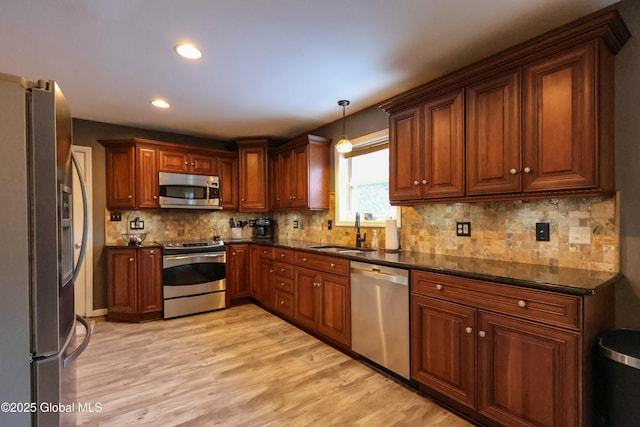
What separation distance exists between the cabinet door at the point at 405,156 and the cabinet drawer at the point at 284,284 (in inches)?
62.4

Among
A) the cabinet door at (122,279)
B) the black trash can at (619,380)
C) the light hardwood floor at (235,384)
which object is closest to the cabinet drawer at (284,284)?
the light hardwood floor at (235,384)

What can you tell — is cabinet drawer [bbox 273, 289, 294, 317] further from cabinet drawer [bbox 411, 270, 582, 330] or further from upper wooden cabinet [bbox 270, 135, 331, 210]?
cabinet drawer [bbox 411, 270, 582, 330]

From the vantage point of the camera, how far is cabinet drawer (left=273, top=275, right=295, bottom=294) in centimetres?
362

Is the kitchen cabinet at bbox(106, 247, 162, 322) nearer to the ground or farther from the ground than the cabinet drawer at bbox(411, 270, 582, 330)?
nearer to the ground

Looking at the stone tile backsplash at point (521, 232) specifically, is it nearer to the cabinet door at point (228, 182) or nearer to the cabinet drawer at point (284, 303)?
the cabinet drawer at point (284, 303)

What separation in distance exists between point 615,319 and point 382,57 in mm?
2238

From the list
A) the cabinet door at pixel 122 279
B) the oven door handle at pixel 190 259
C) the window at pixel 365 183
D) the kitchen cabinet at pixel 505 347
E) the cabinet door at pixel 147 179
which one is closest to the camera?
the kitchen cabinet at pixel 505 347

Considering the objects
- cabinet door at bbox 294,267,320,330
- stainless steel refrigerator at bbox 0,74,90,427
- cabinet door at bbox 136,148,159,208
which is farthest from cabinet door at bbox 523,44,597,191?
cabinet door at bbox 136,148,159,208

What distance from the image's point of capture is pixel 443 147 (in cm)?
238

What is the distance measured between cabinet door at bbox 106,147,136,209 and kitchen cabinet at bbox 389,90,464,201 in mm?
3250

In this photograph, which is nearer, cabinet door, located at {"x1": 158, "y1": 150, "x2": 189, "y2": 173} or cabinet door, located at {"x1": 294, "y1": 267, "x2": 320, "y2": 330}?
cabinet door, located at {"x1": 294, "y1": 267, "x2": 320, "y2": 330}

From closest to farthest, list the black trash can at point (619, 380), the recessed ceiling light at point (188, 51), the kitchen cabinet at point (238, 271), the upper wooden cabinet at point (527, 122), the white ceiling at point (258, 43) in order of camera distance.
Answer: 1. the black trash can at point (619, 380)
2. the upper wooden cabinet at point (527, 122)
3. the white ceiling at point (258, 43)
4. the recessed ceiling light at point (188, 51)
5. the kitchen cabinet at point (238, 271)

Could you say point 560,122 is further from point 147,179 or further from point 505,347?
point 147,179

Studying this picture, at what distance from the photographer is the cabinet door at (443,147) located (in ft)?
7.44
